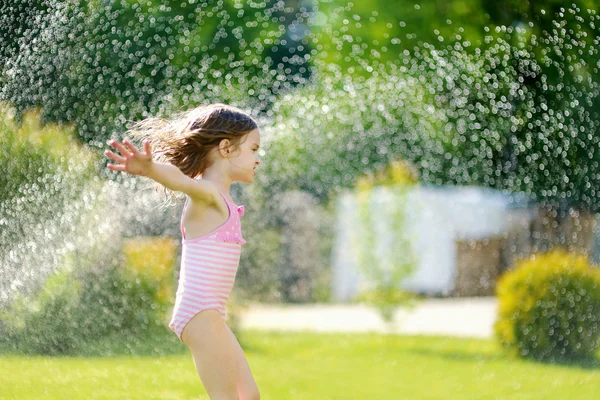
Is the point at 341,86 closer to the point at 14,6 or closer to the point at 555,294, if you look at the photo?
the point at 555,294

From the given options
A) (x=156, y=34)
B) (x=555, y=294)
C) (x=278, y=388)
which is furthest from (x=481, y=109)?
(x=278, y=388)

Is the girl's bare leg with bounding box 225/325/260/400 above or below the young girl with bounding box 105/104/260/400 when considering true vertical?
below

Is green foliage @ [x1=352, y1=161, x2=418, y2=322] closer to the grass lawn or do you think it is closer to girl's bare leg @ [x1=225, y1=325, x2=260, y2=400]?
the grass lawn

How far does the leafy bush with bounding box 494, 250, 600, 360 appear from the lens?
501cm

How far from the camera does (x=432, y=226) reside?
640 cm

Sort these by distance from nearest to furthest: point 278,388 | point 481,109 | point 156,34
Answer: point 278,388
point 156,34
point 481,109

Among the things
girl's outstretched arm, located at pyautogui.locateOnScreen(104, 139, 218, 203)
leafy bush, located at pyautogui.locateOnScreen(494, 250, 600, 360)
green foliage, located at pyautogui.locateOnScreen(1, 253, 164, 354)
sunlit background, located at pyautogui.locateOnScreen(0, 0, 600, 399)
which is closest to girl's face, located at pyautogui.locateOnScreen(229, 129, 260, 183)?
girl's outstretched arm, located at pyautogui.locateOnScreen(104, 139, 218, 203)

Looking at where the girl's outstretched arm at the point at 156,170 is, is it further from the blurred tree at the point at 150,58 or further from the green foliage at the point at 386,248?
the green foliage at the point at 386,248

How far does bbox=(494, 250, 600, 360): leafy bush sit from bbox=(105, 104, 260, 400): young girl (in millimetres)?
3468

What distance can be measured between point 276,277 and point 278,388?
1972mm

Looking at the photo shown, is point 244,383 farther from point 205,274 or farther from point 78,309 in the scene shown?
point 78,309

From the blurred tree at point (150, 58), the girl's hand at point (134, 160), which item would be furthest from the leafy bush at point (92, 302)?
the girl's hand at point (134, 160)

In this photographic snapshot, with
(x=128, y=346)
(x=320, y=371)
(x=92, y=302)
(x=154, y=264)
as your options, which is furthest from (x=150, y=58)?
(x=320, y=371)

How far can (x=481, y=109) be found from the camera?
5.39m
